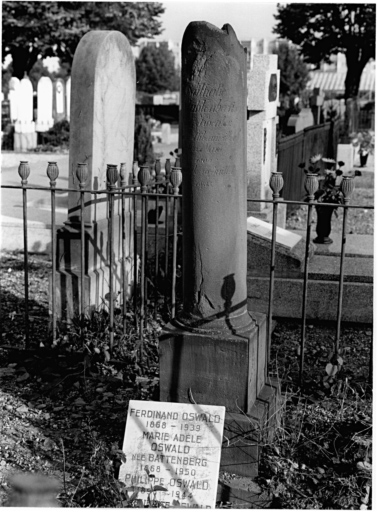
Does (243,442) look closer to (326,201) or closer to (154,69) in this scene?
(326,201)

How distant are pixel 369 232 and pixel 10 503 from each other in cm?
839

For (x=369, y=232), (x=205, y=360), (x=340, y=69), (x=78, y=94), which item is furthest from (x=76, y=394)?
(x=340, y=69)

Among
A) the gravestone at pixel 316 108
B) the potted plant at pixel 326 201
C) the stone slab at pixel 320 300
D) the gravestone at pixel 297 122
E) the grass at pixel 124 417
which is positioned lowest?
the grass at pixel 124 417

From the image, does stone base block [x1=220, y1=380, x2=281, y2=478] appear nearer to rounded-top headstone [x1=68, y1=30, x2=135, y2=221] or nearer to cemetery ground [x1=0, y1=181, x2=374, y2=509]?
cemetery ground [x1=0, y1=181, x2=374, y2=509]

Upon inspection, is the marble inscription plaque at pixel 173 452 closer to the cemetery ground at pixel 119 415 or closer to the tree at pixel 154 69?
the cemetery ground at pixel 119 415

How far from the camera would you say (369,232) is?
10977 mm

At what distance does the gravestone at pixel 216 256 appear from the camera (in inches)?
149

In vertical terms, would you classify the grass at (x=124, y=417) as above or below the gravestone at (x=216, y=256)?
below

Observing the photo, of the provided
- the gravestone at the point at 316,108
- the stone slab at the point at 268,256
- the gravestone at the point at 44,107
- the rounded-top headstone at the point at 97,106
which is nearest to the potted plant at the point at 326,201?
the stone slab at the point at 268,256

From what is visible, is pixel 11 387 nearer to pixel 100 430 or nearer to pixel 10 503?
pixel 100 430

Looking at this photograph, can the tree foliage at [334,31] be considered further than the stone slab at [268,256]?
Yes

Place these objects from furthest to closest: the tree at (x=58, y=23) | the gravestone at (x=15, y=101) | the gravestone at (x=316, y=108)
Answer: the tree at (x=58, y=23)
the gravestone at (x=15, y=101)
the gravestone at (x=316, y=108)

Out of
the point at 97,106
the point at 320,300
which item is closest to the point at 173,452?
the point at 320,300

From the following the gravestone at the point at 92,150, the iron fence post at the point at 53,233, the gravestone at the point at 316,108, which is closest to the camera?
the iron fence post at the point at 53,233
